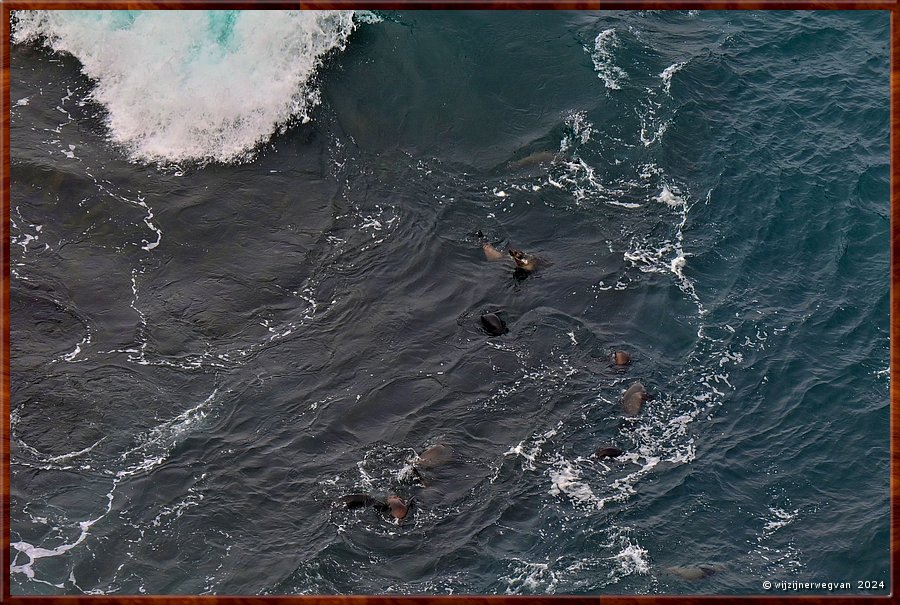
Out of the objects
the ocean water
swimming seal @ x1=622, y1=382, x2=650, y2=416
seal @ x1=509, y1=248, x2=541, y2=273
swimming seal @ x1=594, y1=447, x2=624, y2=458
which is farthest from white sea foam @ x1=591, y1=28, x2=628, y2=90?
swimming seal @ x1=594, y1=447, x2=624, y2=458

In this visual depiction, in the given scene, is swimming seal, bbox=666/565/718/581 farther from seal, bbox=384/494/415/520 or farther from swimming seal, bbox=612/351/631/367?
seal, bbox=384/494/415/520

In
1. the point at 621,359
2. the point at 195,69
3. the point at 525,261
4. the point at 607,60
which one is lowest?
the point at 621,359

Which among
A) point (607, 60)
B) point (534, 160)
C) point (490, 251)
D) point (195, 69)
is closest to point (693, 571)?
point (490, 251)

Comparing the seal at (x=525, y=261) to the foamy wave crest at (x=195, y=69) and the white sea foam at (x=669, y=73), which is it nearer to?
the foamy wave crest at (x=195, y=69)

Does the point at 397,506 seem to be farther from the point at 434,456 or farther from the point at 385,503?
the point at 434,456

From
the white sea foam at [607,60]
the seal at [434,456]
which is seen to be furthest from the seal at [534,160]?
the seal at [434,456]

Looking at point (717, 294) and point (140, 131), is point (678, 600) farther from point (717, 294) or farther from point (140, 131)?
point (140, 131)

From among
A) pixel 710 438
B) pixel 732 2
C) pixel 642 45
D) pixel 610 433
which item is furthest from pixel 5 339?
pixel 642 45
